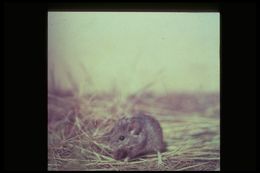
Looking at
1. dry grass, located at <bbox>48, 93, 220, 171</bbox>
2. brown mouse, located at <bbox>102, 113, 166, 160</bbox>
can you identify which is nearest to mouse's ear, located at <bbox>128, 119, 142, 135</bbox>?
brown mouse, located at <bbox>102, 113, 166, 160</bbox>

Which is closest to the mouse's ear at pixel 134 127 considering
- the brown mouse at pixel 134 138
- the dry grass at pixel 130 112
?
the brown mouse at pixel 134 138

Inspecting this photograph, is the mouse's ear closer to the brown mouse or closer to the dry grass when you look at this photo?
the brown mouse

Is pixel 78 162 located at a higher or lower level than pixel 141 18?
lower

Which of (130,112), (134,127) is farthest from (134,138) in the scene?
(130,112)

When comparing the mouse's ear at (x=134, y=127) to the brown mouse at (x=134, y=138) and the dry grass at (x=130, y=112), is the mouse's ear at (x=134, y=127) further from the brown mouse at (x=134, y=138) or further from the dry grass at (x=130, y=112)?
the dry grass at (x=130, y=112)

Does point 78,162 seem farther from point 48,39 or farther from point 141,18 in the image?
point 141,18
